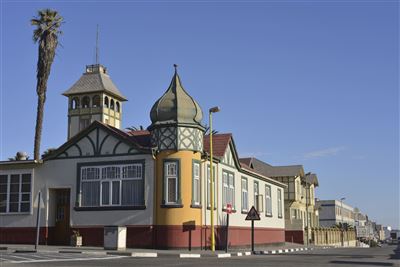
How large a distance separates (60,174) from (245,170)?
484 inches

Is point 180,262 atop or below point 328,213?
below

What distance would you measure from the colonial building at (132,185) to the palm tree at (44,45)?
1380 centimetres

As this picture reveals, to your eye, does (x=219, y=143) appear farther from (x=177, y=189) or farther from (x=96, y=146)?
(x=96, y=146)

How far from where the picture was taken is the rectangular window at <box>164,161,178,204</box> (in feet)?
86.7

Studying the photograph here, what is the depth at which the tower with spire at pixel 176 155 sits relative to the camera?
26.3 m

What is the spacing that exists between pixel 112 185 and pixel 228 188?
7.63 meters

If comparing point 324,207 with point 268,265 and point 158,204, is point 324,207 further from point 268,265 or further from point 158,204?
point 268,265

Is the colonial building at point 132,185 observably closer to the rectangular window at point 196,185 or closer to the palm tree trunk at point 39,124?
the rectangular window at point 196,185

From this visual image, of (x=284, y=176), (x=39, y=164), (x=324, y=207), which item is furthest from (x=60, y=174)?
(x=324, y=207)

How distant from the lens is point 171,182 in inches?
1049

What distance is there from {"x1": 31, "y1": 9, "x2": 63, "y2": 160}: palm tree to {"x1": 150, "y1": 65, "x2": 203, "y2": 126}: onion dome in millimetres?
18150

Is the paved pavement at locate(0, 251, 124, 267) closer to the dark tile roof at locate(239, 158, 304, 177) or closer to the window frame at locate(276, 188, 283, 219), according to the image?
the window frame at locate(276, 188, 283, 219)

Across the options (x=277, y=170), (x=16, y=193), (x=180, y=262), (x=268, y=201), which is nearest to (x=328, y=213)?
(x=277, y=170)

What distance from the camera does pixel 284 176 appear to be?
58.8m
